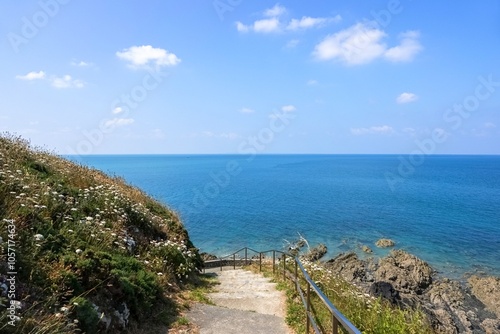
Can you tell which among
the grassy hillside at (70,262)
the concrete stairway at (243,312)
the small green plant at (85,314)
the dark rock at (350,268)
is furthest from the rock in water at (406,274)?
the small green plant at (85,314)

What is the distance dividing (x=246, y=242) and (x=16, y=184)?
96.4ft

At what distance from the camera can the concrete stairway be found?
6.76 m

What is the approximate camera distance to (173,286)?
31.9 feet

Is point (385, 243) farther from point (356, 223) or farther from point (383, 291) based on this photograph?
point (383, 291)

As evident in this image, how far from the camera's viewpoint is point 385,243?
113ft

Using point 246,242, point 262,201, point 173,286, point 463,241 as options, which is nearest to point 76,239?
point 173,286

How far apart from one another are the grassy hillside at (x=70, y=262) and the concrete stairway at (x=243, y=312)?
0.83 metres

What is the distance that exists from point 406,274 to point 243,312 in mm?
20944

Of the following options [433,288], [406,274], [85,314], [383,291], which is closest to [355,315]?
[85,314]

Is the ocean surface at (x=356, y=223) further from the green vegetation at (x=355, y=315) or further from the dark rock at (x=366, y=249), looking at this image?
the green vegetation at (x=355, y=315)

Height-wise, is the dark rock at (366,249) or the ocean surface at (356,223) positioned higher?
the ocean surface at (356,223)

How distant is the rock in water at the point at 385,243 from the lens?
3413 centimetres

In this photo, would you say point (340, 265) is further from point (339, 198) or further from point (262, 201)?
point (339, 198)
